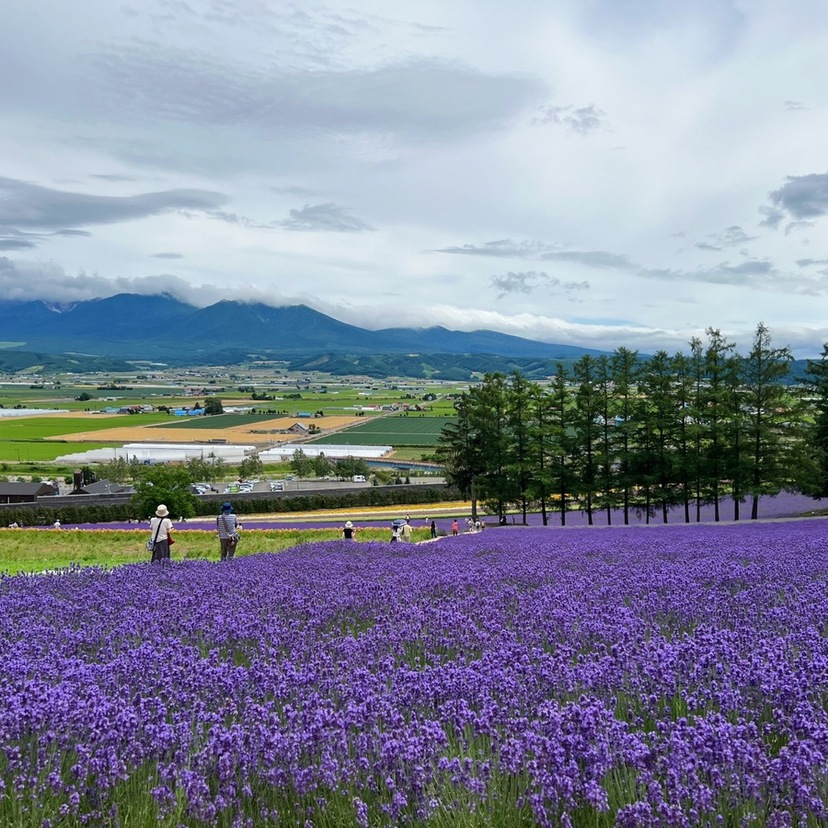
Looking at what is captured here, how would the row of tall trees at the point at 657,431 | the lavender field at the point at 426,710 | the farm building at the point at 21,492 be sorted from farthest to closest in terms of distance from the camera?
1. the farm building at the point at 21,492
2. the row of tall trees at the point at 657,431
3. the lavender field at the point at 426,710

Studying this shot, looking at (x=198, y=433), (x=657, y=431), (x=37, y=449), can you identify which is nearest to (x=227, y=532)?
(x=657, y=431)

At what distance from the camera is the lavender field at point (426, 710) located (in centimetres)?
409

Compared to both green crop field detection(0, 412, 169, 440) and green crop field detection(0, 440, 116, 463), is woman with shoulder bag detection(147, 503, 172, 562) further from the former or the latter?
green crop field detection(0, 412, 169, 440)

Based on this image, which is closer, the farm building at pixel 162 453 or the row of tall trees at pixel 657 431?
the row of tall trees at pixel 657 431

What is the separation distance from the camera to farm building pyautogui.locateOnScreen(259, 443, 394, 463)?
5064 inches

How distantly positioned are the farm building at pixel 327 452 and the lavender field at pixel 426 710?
117 m

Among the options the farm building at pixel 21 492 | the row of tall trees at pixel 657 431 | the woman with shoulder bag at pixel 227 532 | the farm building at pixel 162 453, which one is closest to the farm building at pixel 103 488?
the farm building at pixel 21 492

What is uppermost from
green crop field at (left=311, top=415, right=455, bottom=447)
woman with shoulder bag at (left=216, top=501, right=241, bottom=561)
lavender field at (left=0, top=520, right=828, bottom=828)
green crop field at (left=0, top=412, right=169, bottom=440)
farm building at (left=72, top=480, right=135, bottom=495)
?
lavender field at (left=0, top=520, right=828, bottom=828)

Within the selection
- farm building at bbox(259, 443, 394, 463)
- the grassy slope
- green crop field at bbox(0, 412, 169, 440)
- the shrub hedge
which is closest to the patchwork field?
green crop field at bbox(0, 412, 169, 440)

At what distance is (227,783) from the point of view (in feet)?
14.2

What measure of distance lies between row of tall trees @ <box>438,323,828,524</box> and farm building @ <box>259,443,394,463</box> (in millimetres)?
78204

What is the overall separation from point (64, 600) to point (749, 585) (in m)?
8.36

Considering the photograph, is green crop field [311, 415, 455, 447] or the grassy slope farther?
green crop field [311, 415, 455, 447]

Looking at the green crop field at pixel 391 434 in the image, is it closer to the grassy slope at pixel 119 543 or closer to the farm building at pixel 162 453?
the farm building at pixel 162 453
